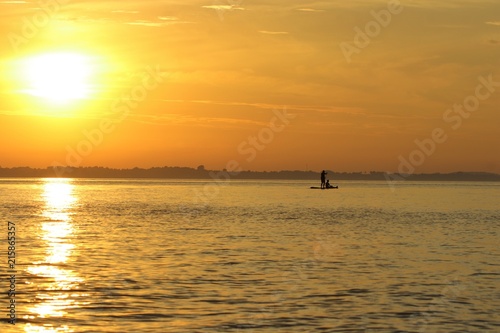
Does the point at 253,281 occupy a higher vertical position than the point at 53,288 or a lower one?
higher

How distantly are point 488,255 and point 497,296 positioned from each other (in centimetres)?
1530

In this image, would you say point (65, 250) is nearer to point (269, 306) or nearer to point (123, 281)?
point (123, 281)

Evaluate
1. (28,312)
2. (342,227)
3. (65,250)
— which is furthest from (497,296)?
(342,227)

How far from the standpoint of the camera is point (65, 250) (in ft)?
154
